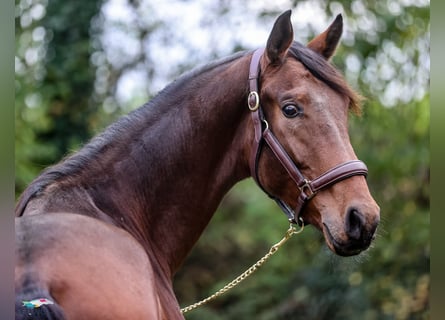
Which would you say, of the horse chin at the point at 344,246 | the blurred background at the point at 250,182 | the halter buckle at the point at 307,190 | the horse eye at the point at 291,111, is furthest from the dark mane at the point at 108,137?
the blurred background at the point at 250,182

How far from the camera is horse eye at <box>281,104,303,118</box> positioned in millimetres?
2846

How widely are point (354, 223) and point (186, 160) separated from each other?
806 mm

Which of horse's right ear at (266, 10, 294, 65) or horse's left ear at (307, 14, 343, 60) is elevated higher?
horse's right ear at (266, 10, 294, 65)

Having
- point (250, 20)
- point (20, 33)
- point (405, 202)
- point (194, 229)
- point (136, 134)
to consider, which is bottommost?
point (405, 202)

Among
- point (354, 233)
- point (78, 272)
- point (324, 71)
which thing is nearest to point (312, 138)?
point (324, 71)

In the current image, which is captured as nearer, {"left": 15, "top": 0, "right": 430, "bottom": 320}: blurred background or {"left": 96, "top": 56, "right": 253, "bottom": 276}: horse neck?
{"left": 96, "top": 56, "right": 253, "bottom": 276}: horse neck

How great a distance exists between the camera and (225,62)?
3.20 meters

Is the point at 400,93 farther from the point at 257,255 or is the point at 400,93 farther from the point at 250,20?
the point at 257,255

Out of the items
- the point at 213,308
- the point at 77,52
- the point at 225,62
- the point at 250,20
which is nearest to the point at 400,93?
the point at 250,20

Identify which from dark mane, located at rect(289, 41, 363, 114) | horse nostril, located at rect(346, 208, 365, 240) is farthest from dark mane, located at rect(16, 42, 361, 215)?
horse nostril, located at rect(346, 208, 365, 240)

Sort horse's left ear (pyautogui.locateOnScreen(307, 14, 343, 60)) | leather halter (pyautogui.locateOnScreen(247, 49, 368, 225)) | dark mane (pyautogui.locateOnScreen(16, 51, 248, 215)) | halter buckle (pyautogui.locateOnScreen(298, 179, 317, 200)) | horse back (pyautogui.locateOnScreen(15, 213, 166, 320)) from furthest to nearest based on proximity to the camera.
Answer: horse's left ear (pyautogui.locateOnScreen(307, 14, 343, 60)) < halter buckle (pyautogui.locateOnScreen(298, 179, 317, 200)) < leather halter (pyautogui.locateOnScreen(247, 49, 368, 225)) < dark mane (pyautogui.locateOnScreen(16, 51, 248, 215)) < horse back (pyautogui.locateOnScreen(15, 213, 166, 320))

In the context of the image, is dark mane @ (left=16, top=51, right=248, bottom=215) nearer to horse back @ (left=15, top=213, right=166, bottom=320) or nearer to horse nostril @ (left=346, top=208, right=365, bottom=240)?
horse back @ (left=15, top=213, right=166, bottom=320)

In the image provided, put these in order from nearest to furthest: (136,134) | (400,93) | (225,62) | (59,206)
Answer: (59,206), (136,134), (225,62), (400,93)

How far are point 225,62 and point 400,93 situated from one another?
7.28m
